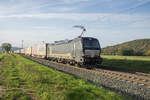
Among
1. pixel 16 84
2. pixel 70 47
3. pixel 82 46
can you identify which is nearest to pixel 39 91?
pixel 16 84

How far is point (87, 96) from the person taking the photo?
23.1 feet

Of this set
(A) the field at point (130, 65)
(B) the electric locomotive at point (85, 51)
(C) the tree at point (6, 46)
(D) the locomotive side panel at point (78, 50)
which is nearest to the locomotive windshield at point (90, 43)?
(B) the electric locomotive at point (85, 51)

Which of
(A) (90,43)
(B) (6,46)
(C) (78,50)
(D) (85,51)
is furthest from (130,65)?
(B) (6,46)

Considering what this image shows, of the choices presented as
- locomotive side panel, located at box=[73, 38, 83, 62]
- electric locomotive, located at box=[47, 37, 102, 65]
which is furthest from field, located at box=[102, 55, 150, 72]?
locomotive side panel, located at box=[73, 38, 83, 62]

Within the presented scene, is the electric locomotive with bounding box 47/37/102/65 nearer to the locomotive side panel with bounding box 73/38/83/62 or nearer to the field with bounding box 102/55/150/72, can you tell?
the locomotive side panel with bounding box 73/38/83/62

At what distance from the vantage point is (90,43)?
17.8 meters

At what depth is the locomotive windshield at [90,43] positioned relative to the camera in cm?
1738

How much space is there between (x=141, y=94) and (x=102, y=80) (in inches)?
144

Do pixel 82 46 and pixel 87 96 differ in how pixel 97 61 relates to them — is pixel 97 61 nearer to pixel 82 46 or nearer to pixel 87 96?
pixel 82 46

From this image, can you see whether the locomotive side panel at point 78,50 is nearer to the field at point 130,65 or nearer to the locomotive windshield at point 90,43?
the locomotive windshield at point 90,43

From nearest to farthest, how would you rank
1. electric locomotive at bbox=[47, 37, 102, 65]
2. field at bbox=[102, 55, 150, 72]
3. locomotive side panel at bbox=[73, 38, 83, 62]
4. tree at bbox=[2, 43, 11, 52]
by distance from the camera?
electric locomotive at bbox=[47, 37, 102, 65], locomotive side panel at bbox=[73, 38, 83, 62], field at bbox=[102, 55, 150, 72], tree at bbox=[2, 43, 11, 52]

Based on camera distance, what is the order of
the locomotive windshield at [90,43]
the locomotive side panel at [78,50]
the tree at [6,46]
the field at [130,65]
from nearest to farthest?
the locomotive side panel at [78,50]
the locomotive windshield at [90,43]
the field at [130,65]
the tree at [6,46]

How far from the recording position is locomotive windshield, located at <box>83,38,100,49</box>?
684 inches

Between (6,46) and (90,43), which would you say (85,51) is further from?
(6,46)
